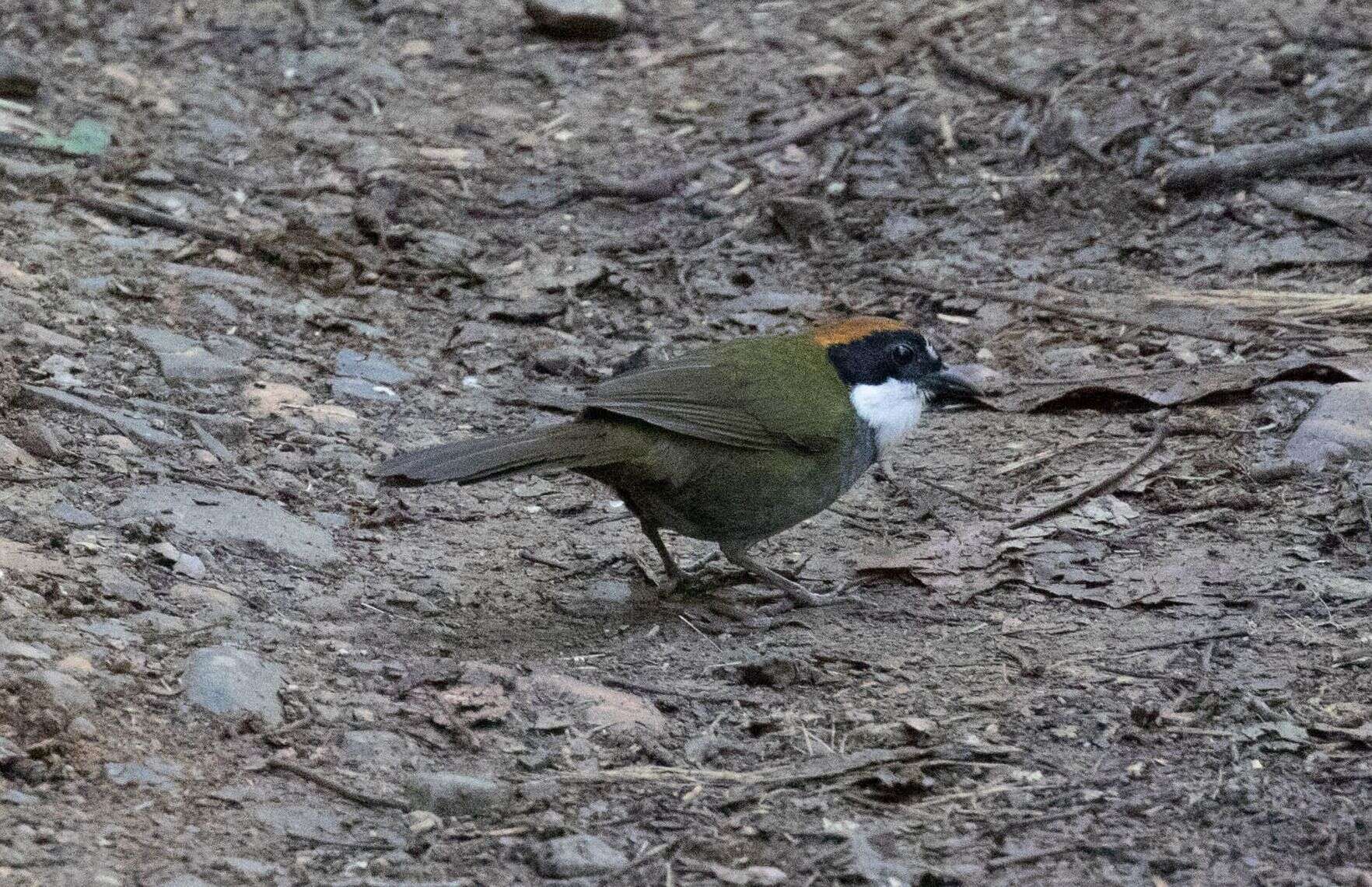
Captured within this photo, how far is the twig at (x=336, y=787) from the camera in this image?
11.9ft

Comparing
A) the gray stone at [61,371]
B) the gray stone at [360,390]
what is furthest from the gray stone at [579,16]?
the gray stone at [61,371]

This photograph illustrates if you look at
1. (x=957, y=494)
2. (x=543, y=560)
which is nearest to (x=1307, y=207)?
(x=957, y=494)

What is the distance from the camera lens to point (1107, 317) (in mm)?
6840

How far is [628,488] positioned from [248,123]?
14.7ft

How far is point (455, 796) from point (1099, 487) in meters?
2.85

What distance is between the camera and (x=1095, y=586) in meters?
5.05

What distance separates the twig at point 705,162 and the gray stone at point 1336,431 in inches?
137

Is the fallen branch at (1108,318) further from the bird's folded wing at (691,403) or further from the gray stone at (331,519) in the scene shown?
the gray stone at (331,519)

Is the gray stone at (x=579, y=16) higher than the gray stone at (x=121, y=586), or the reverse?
the gray stone at (x=121, y=586)

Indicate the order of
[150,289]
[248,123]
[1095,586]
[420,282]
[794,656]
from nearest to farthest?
1. [794,656]
2. [1095,586]
3. [150,289]
4. [420,282]
5. [248,123]

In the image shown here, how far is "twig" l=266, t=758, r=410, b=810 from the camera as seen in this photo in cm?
362

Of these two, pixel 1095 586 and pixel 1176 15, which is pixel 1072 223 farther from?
pixel 1095 586

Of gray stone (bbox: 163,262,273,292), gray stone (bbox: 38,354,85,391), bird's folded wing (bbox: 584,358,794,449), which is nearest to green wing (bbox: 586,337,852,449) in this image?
bird's folded wing (bbox: 584,358,794,449)

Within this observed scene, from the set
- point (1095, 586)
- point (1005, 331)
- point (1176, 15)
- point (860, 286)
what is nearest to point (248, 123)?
point (860, 286)
